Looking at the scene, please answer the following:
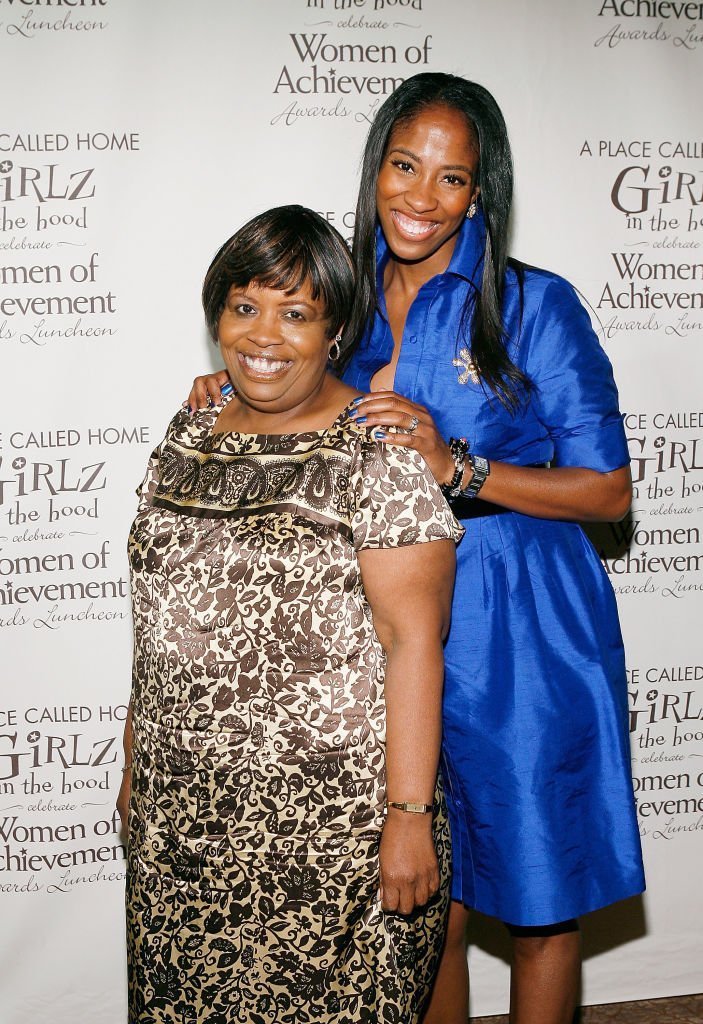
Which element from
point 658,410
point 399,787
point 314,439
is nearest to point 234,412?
point 314,439

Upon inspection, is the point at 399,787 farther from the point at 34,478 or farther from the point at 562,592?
the point at 34,478

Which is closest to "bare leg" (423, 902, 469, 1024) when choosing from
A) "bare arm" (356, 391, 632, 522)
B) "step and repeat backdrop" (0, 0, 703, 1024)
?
"step and repeat backdrop" (0, 0, 703, 1024)

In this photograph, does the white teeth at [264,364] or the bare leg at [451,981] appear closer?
the white teeth at [264,364]

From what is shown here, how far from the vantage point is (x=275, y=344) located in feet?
5.20

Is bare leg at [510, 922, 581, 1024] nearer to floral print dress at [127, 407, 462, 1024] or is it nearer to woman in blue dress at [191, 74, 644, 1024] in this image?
woman in blue dress at [191, 74, 644, 1024]

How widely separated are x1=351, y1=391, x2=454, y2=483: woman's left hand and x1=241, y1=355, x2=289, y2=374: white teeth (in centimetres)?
13

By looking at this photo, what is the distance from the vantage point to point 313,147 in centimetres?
246

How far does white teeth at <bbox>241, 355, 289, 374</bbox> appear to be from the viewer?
5.26 ft

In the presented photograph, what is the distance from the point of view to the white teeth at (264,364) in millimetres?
1604

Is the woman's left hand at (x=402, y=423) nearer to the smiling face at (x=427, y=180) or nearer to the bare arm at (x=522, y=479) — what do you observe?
the bare arm at (x=522, y=479)

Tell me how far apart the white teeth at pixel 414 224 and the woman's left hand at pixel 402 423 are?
0.36m

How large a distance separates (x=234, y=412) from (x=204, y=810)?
66 cm

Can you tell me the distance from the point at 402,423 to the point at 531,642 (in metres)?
0.51

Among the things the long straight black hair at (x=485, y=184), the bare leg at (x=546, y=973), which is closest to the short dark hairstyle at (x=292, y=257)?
the long straight black hair at (x=485, y=184)
